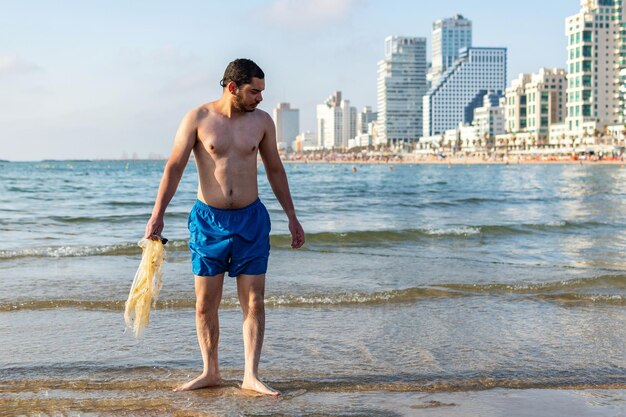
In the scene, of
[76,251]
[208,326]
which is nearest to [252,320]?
[208,326]

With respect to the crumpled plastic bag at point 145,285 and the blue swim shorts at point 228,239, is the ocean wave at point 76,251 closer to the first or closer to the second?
the crumpled plastic bag at point 145,285

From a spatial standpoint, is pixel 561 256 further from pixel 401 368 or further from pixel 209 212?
pixel 209 212

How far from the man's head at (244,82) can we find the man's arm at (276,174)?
213mm

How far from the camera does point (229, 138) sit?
186 inches

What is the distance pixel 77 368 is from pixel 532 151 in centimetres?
16073

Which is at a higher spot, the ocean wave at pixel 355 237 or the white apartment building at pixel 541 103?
the white apartment building at pixel 541 103

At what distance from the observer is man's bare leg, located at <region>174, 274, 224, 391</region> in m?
→ 4.83

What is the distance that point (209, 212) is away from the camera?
4.75m

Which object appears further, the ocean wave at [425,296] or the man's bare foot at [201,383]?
the ocean wave at [425,296]

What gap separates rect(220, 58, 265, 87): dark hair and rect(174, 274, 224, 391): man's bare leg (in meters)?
1.20

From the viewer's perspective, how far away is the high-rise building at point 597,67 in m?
154

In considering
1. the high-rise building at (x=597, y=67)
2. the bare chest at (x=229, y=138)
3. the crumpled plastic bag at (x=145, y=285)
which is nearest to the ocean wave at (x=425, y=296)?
the crumpled plastic bag at (x=145, y=285)

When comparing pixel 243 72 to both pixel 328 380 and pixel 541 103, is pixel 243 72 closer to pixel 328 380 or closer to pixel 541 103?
pixel 328 380

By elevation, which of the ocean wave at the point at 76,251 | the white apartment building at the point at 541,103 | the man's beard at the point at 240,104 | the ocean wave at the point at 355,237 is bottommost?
the ocean wave at the point at 355,237
